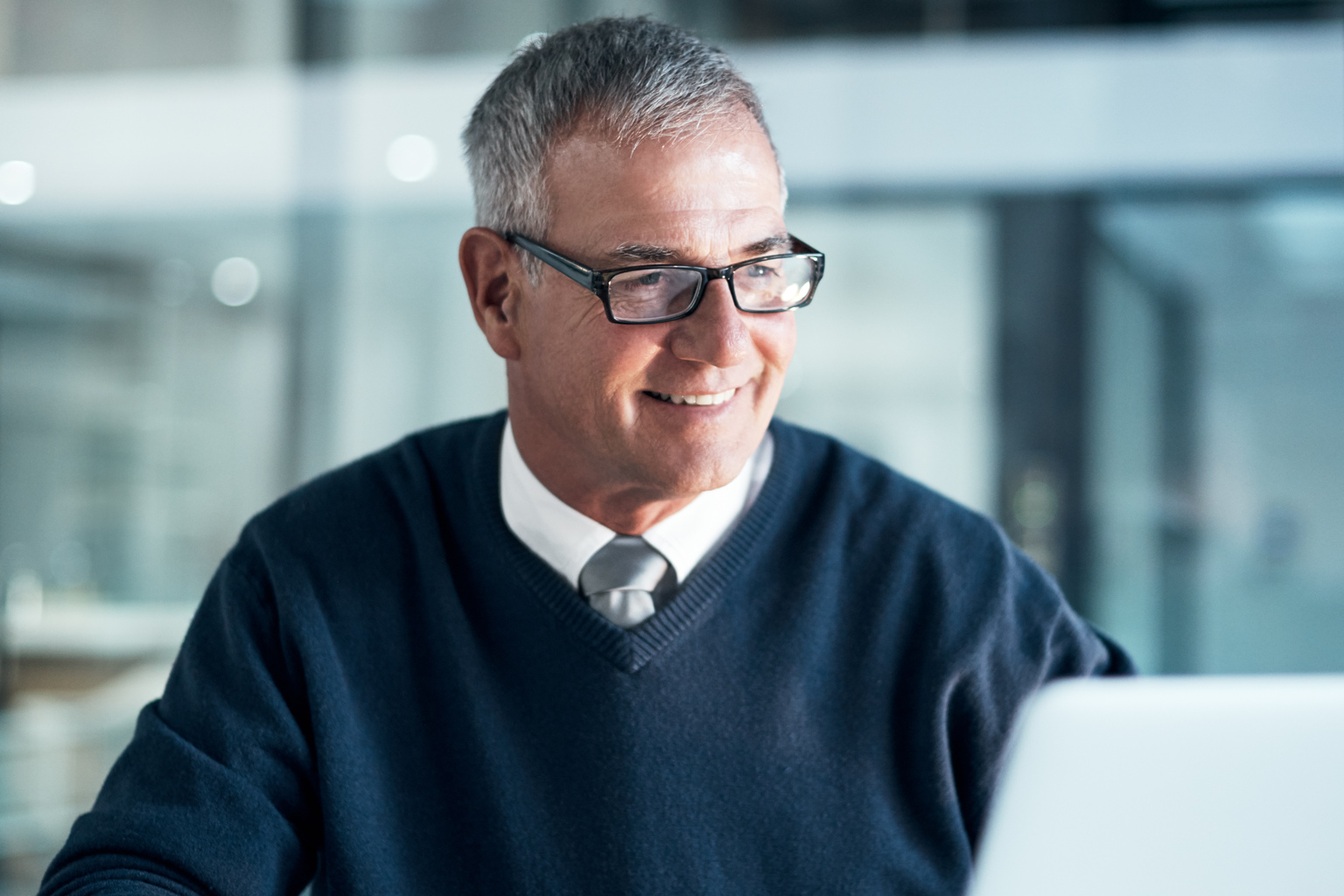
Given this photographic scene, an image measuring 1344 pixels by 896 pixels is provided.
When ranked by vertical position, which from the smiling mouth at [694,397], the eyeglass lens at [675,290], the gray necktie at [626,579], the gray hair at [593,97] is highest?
the gray hair at [593,97]

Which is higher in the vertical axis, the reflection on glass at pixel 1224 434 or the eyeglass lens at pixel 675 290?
the eyeglass lens at pixel 675 290

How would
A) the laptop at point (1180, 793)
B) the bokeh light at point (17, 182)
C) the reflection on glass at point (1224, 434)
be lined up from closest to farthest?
the laptop at point (1180, 793)
the reflection on glass at point (1224, 434)
the bokeh light at point (17, 182)

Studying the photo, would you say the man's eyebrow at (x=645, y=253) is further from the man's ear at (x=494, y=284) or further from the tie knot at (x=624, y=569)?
the tie knot at (x=624, y=569)

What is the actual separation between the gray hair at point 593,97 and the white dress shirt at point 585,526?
0.76 feet

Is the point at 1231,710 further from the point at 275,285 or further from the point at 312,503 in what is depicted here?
the point at 275,285

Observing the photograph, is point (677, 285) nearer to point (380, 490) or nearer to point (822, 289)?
point (380, 490)

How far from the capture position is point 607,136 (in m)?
1.06

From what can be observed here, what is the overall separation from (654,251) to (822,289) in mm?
2077

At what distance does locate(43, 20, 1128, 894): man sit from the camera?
3.40ft

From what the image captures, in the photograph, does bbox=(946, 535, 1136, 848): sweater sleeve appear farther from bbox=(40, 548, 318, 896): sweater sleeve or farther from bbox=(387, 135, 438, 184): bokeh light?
bbox=(387, 135, 438, 184): bokeh light

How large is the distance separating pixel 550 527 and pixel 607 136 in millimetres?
391

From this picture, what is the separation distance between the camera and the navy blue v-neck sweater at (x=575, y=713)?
1.03 metres

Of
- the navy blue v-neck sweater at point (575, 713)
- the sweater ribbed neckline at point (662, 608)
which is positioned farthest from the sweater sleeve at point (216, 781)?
the sweater ribbed neckline at point (662, 608)

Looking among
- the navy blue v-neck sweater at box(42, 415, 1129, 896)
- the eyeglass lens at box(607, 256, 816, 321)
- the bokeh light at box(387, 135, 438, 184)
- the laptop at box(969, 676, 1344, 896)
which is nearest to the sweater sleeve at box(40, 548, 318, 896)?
the navy blue v-neck sweater at box(42, 415, 1129, 896)
